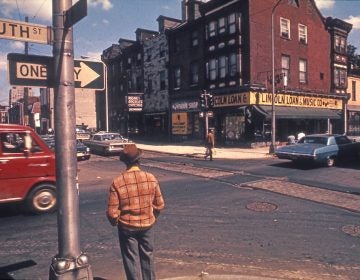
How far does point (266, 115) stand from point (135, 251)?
22894 mm

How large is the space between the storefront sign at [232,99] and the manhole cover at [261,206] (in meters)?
18.2

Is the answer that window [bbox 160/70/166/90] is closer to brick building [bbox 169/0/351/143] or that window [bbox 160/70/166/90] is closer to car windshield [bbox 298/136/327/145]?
brick building [bbox 169/0/351/143]

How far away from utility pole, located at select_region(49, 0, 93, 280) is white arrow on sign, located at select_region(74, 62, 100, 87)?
0.32 meters

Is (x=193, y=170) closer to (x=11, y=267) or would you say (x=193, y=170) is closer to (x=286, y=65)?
(x=11, y=267)

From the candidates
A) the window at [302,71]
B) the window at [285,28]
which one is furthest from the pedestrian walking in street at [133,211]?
the window at [302,71]

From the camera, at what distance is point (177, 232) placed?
6.83 m

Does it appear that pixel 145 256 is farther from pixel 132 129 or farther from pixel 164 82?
pixel 132 129

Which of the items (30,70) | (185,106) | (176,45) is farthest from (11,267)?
(176,45)

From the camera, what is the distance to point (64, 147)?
147 inches

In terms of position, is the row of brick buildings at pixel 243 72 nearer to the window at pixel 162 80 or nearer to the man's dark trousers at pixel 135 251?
the window at pixel 162 80

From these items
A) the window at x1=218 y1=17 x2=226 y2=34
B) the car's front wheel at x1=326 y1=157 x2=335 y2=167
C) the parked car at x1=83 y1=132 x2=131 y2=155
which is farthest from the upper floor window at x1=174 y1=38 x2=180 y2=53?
the car's front wheel at x1=326 y1=157 x2=335 y2=167

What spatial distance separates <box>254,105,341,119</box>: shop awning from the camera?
26.5 m

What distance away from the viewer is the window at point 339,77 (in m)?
35.1

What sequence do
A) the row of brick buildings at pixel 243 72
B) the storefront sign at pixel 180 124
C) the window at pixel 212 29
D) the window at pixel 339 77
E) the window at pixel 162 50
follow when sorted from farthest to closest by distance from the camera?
the window at pixel 162 50 → the window at pixel 339 77 → the storefront sign at pixel 180 124 → the window at pixel 212 29 → the row of brick buildings at pixel 243 72
